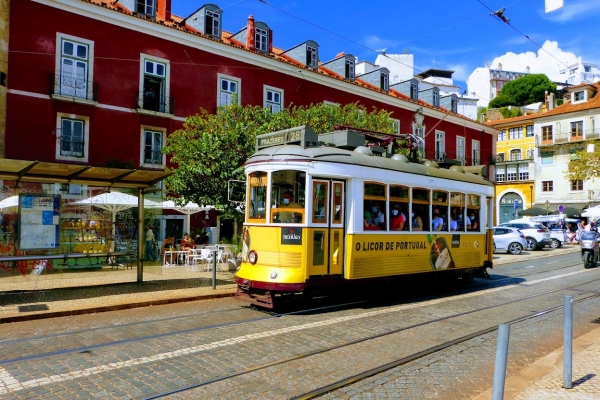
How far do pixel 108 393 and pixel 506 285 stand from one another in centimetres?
1184

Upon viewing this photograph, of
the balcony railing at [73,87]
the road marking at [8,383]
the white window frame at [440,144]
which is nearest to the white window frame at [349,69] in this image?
the white window frame at [440,144]

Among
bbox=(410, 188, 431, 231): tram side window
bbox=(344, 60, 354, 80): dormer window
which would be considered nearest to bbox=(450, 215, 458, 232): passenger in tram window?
bbox=(410, 188, 431, 231): tram side window

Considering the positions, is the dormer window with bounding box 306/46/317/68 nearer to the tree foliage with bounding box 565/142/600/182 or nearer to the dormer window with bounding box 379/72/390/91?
the dormer window with bounding box 379/72/390/91

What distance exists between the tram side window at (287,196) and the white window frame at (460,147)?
32531 millimetres

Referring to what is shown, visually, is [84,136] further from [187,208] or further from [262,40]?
[262,40]

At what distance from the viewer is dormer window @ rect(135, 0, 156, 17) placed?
22125mm

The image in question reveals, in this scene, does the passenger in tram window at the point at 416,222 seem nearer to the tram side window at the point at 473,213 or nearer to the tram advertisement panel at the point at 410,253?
the tram advertisement panel at the point at 410,253

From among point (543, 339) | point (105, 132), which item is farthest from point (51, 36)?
point (543, 339)

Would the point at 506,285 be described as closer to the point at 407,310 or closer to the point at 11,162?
the point at 407,310

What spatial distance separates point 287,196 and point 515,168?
51251mm

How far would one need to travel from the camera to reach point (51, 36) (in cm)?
1927

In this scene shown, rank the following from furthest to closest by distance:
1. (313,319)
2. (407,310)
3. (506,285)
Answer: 1. (506,285)
2. (407,310)
3. (313,319)

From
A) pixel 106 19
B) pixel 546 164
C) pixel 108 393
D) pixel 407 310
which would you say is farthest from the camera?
pixel 546 164

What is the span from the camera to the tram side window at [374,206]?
10078mm
